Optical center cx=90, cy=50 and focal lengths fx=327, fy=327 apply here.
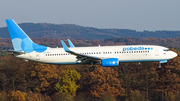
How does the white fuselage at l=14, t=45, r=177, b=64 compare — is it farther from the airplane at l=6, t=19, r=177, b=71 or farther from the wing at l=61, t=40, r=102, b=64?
the wing at l=61, t=40, r=102, b=64

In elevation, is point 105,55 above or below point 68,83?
above

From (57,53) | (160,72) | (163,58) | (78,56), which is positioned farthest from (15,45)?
(160,72)

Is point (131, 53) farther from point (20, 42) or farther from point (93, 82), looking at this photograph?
point (93, 82)

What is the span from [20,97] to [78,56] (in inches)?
1559

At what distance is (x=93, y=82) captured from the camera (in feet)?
294

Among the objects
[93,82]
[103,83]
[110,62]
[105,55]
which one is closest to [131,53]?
[110,62]

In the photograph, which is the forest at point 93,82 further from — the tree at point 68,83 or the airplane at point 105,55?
the airplane at point 105,55

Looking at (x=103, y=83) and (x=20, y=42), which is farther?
(x=103, y=83)

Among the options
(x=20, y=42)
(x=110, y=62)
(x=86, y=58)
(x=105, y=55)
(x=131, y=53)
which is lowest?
(x=110, y=62)

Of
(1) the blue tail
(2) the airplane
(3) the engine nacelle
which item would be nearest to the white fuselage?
(2) the airplane

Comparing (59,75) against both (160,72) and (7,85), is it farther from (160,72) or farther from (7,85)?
(160,72)

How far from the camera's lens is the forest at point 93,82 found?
82.2 meters

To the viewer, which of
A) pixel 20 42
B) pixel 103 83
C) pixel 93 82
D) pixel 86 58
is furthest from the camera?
pixel 93 82

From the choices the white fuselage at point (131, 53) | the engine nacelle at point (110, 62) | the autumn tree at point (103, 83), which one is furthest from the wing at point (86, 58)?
the autumn tree at point (103, 83)
